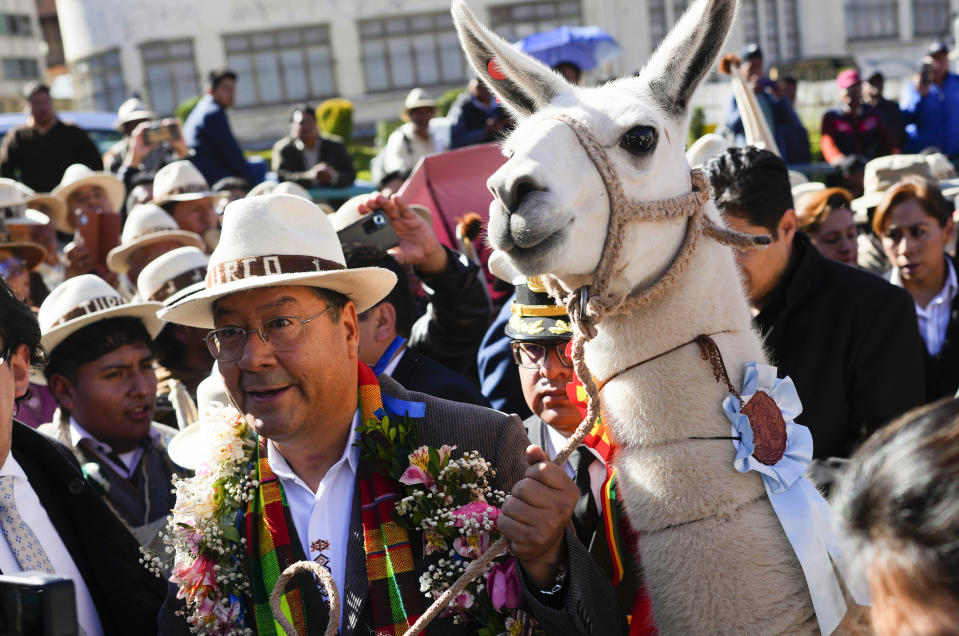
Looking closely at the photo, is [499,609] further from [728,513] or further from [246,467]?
[246,467]

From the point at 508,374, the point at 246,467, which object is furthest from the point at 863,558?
the point at 508,374

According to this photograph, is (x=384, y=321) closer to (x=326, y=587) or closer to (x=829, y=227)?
(x=326, y=587)

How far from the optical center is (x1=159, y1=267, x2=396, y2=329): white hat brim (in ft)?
9.07

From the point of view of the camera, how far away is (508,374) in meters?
4.54

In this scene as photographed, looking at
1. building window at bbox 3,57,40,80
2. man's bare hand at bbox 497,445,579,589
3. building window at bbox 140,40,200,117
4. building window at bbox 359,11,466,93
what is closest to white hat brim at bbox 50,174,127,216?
man's bare hand at bbox 497,445,579,589

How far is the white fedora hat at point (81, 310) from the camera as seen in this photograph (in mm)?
4527

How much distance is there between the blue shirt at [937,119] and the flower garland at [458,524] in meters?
12.4

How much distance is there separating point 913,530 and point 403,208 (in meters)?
3.20

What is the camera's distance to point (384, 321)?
4.38 m

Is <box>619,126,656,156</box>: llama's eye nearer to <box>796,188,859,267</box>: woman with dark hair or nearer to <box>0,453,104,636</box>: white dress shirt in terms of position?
<box>0,453,104,636</box>: white dress shirt

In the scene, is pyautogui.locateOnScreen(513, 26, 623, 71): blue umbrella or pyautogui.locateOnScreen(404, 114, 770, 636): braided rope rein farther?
pyautogui.locateOnScreen(513, 26, 623, 71): blue umbrella

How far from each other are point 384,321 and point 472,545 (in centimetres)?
193

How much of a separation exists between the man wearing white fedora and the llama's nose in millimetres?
5348

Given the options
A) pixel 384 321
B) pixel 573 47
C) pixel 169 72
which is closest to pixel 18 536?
pixel 384 321
